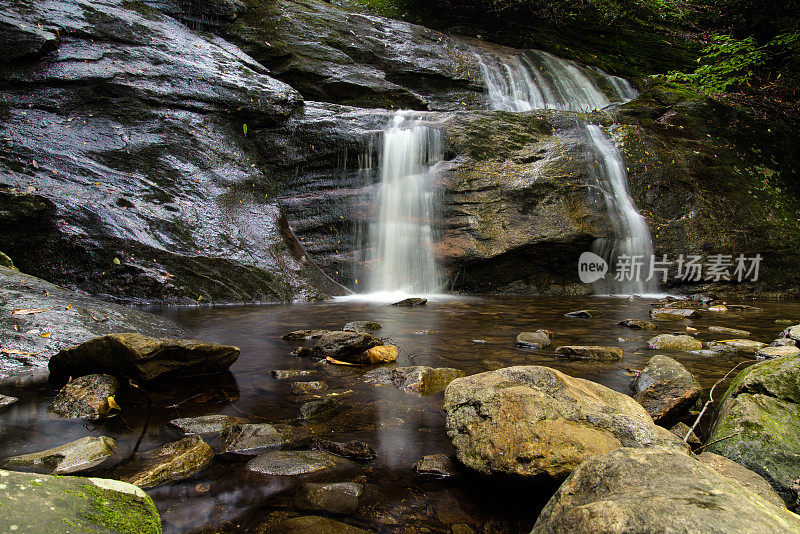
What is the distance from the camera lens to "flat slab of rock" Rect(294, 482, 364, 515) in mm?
1742

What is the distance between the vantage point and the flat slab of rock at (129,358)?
2934 millimetres

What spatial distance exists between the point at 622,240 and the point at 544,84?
7326 millimetres

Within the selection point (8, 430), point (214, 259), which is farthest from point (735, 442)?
point (214, 259)

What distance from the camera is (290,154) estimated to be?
10.4 m

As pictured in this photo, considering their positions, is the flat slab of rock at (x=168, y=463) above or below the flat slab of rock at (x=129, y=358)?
below

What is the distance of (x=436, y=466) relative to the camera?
2055 millimetres

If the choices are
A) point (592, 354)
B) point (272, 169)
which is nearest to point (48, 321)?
point (592, 354)

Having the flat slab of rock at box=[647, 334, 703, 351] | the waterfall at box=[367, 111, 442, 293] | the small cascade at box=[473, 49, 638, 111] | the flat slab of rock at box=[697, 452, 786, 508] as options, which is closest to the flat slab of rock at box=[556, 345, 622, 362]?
the flat slab of rock at box=[647, 334, 703, 351]

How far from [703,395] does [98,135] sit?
33.5ft

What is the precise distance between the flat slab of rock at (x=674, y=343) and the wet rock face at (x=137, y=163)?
6.03 m

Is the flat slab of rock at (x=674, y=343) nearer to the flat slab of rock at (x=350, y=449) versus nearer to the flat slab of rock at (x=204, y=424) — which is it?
the flat slab of rock at (x=350, y=449)

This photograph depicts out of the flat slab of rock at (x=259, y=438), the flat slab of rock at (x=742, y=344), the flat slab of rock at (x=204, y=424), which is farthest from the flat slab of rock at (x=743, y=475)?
the flat slab of rock at (x=742, y=344)

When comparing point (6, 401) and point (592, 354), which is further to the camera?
point (592, 354)

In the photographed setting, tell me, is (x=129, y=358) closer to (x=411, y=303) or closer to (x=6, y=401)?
(x=6, y=401)
